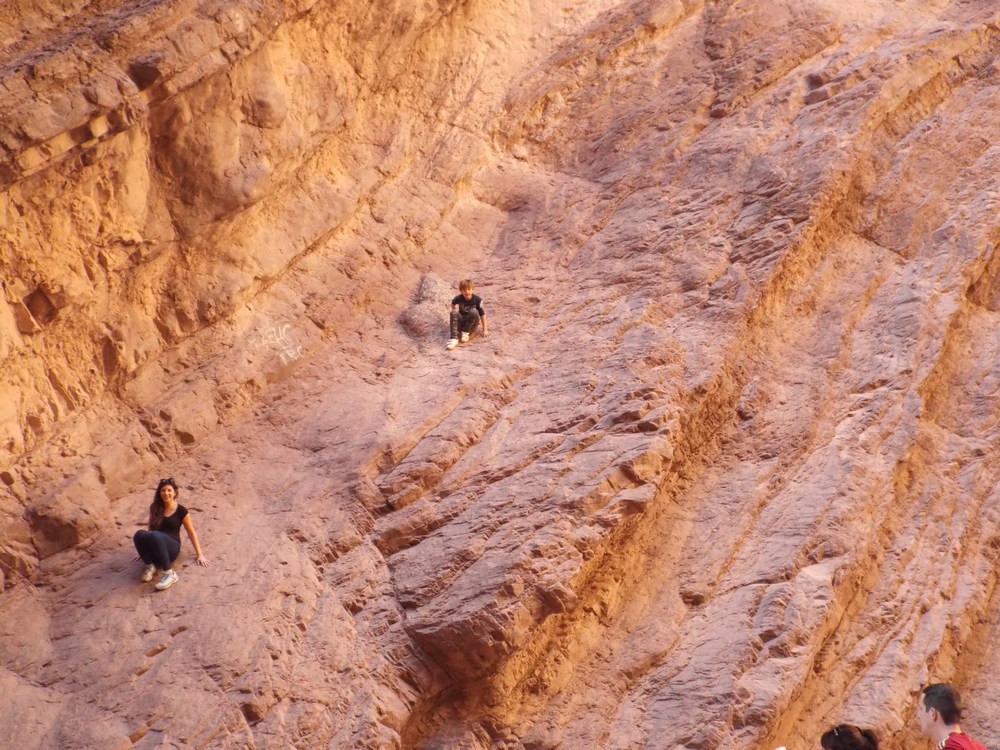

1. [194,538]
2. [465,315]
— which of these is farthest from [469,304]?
[194,538]

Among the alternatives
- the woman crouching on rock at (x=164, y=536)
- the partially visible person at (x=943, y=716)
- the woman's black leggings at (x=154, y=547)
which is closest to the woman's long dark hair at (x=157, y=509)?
the woman crouching on rock at (x=164, y=536)

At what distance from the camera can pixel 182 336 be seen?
29.5ft

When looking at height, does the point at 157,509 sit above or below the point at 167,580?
above

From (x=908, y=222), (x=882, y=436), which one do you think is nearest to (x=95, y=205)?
(x=882, y=436)

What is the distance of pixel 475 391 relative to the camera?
895 cm

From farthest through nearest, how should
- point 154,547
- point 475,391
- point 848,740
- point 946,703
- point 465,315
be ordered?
point 465,315
point 475,391
point 154,547
point 946,703
point 848,740

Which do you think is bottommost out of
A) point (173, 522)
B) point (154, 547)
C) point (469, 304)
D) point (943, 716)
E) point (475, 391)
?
point (943, 716)

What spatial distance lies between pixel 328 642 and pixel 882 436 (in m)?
4.60

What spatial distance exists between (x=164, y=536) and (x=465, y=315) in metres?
3.24

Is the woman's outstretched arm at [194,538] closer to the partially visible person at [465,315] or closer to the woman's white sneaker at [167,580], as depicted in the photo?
the woman's white sneaker at [167,580]

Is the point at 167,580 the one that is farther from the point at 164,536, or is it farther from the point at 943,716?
the point at 943,716

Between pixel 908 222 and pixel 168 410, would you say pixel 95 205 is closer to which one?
pixel 168 410

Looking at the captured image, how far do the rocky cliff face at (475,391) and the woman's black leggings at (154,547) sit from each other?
291mm

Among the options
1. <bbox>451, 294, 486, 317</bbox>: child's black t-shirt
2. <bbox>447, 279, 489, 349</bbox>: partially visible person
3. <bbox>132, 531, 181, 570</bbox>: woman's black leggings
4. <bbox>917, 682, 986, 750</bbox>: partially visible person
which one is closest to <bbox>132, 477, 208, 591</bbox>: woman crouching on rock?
<bbox>132, 531, 181, 570</bbox>: woman's black leggings
